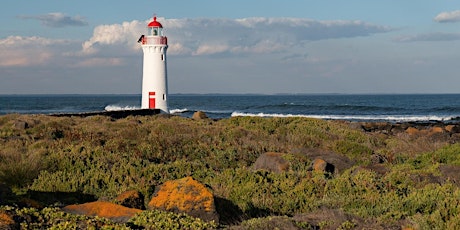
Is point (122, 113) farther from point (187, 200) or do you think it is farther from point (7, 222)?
point (7, 222)

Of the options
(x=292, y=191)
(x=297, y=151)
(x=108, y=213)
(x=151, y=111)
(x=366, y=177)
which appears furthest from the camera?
(x=151, y=111)

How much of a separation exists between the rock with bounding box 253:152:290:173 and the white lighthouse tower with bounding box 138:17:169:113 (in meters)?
21.1

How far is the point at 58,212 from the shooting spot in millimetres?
6164

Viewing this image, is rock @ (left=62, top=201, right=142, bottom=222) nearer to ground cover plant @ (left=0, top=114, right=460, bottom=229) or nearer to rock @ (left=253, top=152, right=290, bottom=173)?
ground cover plant @ (left=0, top=114, right=460, bottom=229)

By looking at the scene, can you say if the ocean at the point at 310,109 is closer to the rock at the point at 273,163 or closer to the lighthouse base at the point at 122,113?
the lighthouse base at the point at 122,113

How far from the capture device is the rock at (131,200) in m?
7.50

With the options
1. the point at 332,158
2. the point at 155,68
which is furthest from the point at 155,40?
Result: the point at 332,158

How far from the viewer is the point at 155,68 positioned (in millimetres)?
31812

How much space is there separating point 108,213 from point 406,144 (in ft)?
44.7

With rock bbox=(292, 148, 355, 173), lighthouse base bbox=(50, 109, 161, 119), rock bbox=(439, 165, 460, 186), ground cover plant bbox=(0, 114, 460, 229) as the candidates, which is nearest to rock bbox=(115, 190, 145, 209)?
ground cover plant bbox=(0, 114, 460, 229)

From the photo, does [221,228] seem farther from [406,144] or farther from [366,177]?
[406,144]

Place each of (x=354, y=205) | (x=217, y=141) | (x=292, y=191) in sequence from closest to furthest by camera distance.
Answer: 1. (x=354, y=205)
2. (x=292, y=191)
3. (x=217, y=141)

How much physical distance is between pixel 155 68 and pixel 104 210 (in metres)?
25.7

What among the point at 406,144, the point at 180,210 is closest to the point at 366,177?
the point at 180,210
